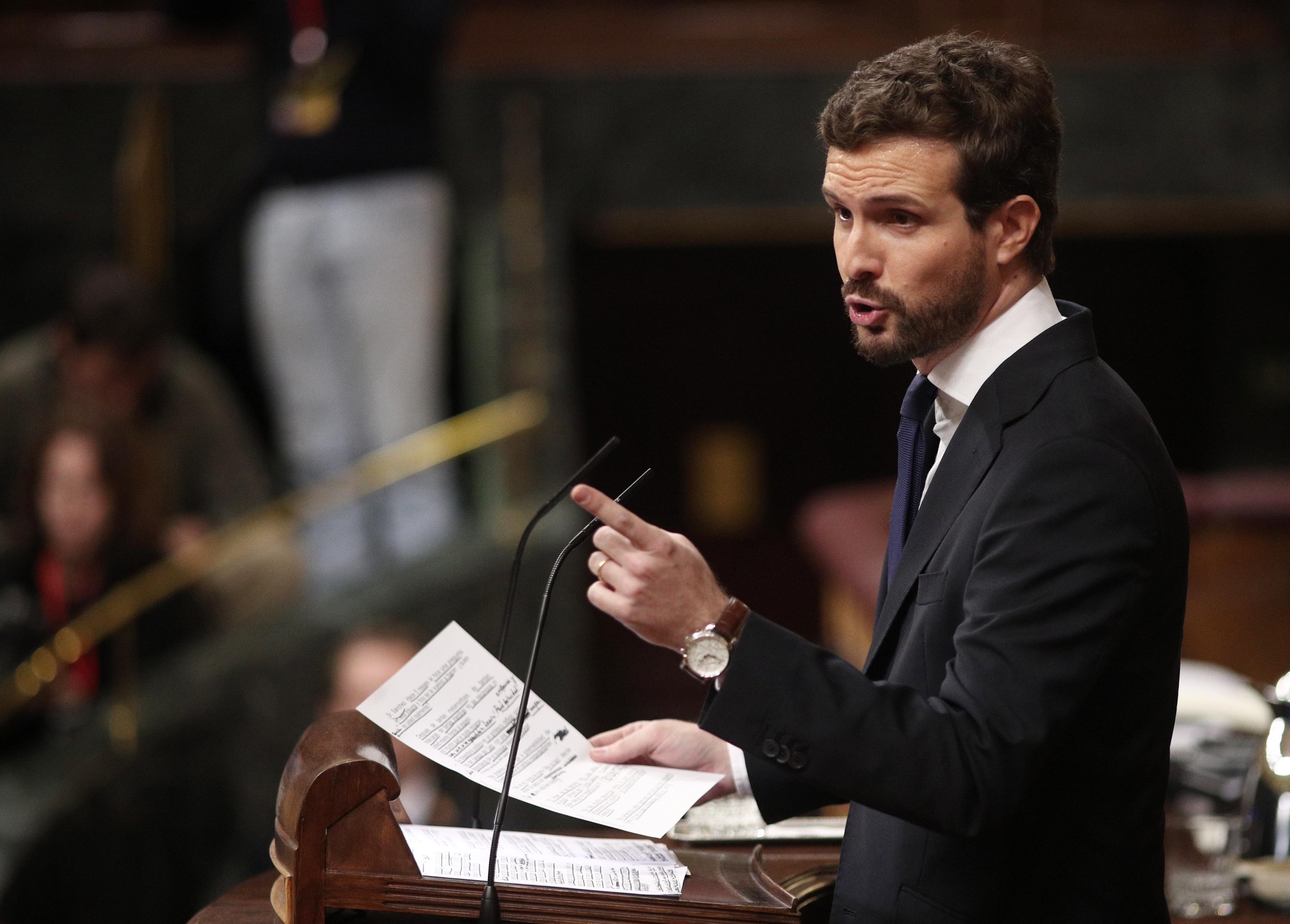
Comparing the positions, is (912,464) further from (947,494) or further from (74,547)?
(74,547)

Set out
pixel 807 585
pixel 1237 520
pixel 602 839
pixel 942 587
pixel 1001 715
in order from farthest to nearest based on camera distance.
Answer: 1. pixel 807 585
2. pixel 1237 520
3. pixel 602 839
4. pixel 942 587
5. pixel 1001 715

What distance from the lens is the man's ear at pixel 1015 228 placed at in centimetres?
145

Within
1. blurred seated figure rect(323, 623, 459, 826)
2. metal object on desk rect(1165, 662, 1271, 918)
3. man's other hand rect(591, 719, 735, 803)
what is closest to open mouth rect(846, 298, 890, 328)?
man's other hand rect(591, 719, 735, 803)

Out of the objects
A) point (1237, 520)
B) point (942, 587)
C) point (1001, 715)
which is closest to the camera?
point (1001, 715)

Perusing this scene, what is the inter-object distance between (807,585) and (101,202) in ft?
10.5

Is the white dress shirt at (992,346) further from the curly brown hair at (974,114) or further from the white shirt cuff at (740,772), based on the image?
the white shirt cuff at (740,772)

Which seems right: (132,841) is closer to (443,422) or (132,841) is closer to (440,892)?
(443,422)

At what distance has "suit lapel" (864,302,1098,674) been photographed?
1.43 m

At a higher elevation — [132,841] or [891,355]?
[891,355]

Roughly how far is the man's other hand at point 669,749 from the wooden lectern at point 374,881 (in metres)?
0.13

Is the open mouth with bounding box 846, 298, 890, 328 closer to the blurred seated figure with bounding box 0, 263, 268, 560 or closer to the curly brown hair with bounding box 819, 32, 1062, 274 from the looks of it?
the curly brown hair with bounding box 819, 32, 1062, 274

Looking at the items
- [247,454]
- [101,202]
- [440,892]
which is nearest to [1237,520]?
[247,454]

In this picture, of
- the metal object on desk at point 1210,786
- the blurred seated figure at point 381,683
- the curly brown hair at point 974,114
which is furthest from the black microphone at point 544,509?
the blurred seated figure at point 381,683

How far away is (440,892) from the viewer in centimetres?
142
